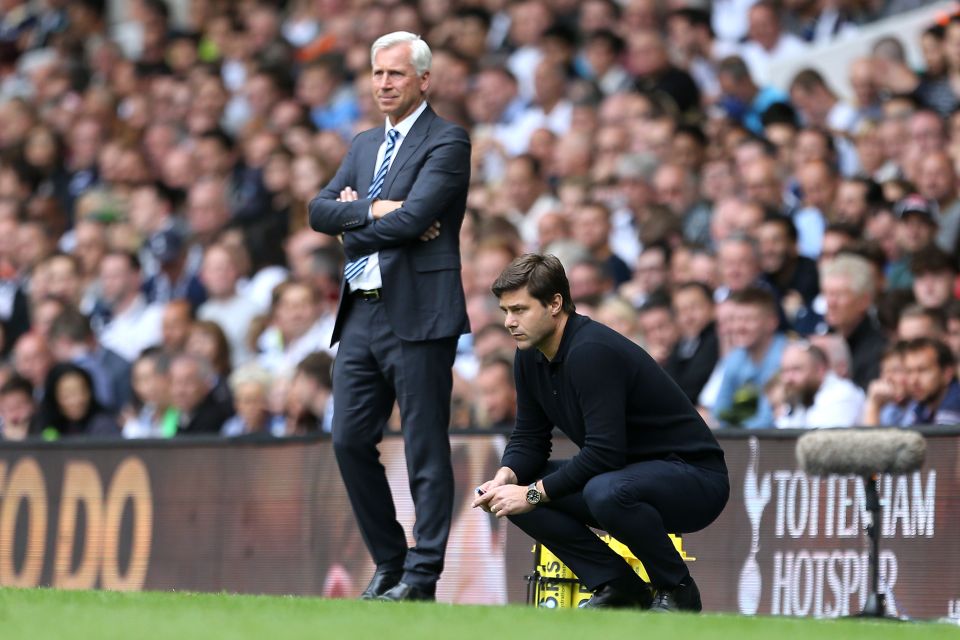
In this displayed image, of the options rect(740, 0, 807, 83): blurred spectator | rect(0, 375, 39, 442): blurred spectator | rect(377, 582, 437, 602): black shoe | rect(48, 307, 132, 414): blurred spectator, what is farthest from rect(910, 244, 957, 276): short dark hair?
rect(0, 375, 39, 442): blurred spectator

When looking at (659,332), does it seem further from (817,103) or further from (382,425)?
(382,425)

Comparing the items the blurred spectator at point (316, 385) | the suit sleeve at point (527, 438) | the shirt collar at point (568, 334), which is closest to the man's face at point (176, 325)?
the blurred spectator at point (316, 385)

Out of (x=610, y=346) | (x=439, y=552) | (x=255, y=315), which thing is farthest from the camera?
(x=255, y=315)

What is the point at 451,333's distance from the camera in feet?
27.5

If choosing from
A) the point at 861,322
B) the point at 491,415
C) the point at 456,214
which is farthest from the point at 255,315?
the point at 456,214

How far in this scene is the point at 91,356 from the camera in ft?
47.6

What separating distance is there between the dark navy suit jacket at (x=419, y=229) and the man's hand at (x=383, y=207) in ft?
0.10

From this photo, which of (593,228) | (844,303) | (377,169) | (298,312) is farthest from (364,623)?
(593,228)

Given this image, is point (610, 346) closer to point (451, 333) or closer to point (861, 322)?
point (451, 333)

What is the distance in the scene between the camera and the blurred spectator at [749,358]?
36.4ft

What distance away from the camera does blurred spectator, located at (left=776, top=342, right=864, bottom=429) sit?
1036 centimetres

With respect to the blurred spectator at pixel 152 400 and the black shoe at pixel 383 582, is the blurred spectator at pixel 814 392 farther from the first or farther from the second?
the blurred spectator at pixel 152 400

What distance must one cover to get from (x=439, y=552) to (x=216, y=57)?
41.1 ft

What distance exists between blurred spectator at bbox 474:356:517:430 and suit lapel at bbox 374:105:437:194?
272 cm
